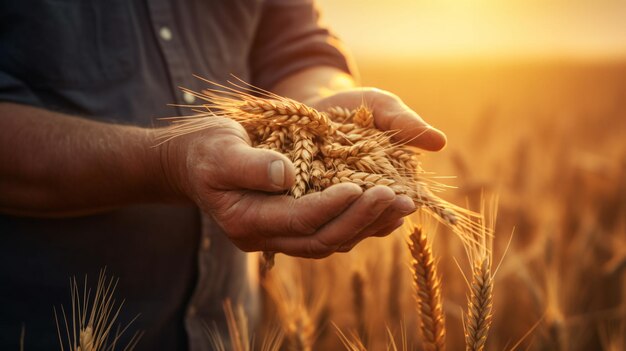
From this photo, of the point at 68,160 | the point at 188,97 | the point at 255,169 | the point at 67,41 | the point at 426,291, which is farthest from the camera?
the point at 188,97

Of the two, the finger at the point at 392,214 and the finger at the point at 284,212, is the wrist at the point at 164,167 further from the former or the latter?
the finger at the point at 392,214

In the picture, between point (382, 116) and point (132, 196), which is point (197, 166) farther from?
point (382, 116)

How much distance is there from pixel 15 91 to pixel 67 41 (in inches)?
8.5

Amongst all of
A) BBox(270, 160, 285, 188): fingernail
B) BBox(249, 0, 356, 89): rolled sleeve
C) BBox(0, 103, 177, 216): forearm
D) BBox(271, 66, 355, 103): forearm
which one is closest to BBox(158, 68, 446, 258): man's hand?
BBox(270, 160, 285, 188): fingernail

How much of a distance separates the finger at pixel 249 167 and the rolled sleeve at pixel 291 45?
0.94m

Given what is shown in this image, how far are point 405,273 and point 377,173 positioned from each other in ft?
4.59

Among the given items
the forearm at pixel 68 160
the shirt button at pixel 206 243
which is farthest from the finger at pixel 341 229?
the shirt button at pixel 206 243

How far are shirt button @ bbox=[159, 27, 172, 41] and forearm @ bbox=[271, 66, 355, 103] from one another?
1.54 ft

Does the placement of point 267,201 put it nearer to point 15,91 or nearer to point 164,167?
point 164,167

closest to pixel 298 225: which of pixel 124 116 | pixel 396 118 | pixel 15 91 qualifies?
pixel 396 118

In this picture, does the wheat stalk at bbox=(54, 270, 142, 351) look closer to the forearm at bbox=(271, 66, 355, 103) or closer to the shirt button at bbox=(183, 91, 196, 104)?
the shirt button at bbox=(183, 91, 196, 104)

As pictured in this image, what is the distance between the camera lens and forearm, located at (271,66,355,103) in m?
1.76

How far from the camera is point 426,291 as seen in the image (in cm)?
120

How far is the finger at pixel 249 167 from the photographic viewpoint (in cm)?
105
